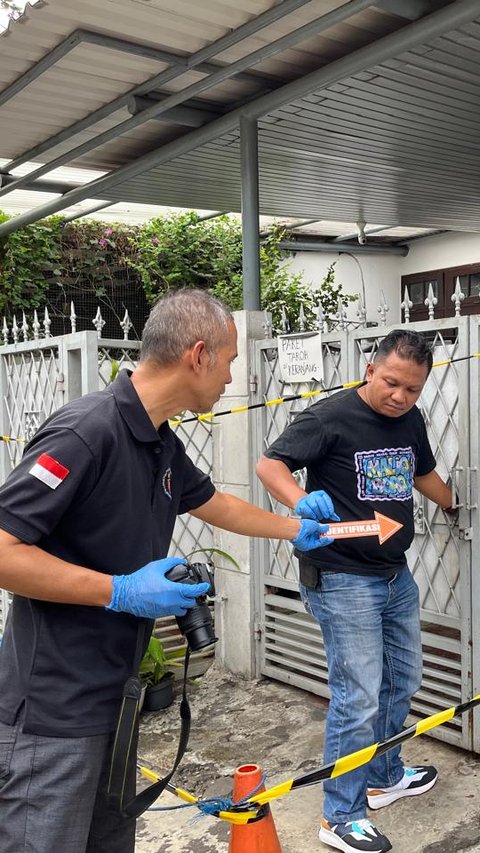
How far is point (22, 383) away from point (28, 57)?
2.14 metres

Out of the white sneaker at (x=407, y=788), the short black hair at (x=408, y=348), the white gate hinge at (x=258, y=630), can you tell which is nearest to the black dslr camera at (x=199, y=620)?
the short black hair at (x=408, y=348)

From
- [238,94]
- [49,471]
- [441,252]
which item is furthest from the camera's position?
[441,252]

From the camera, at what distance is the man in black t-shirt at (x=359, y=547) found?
3.06 meters

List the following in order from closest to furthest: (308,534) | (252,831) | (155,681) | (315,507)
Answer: (308,534)
(315,507)
(252,831)
(155,681)

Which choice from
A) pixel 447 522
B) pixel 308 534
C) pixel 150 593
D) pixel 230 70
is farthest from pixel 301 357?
pixel 150 593

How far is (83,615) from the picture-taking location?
6.14 ft

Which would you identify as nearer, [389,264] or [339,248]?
[339,248]

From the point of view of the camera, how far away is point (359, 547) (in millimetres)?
3070

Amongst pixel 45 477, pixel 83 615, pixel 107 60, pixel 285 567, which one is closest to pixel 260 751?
pixel 285 567

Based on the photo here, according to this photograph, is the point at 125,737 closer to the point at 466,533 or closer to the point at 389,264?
the point at 466,533

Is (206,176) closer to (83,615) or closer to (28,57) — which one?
(28,57)

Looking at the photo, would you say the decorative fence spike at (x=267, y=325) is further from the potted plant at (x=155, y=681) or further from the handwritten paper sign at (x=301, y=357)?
the potted plant at (x=155, y=681)

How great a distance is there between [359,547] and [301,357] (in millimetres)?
1693

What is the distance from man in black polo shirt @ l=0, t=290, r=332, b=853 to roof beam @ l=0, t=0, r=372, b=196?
99.0 inches
